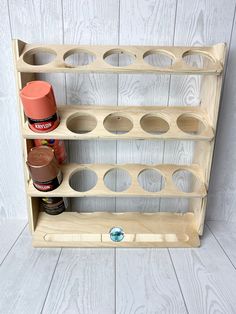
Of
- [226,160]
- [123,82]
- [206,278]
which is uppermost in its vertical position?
[123,82]

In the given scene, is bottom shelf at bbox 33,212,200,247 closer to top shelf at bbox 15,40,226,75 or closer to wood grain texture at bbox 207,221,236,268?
wood grain texture at bbox 207,221,236,268

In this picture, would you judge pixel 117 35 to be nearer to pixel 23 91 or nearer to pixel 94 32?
pixel 94 32

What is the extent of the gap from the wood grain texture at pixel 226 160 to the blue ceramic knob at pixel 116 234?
1.01 ft

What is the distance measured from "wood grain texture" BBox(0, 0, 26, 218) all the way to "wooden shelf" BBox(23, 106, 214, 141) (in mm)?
164

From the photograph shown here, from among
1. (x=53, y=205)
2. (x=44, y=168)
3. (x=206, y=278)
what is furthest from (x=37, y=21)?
(x=206, y=278)

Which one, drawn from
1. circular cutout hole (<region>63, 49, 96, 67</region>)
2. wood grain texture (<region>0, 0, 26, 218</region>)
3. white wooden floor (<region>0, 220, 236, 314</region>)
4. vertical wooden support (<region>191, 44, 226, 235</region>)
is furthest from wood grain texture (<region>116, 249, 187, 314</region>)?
circular cutout hole (<region>63, 49, 96, 67</region>)

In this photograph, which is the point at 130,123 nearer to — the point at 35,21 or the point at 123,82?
the point at 123,82

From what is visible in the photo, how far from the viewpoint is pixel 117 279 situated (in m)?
0.61

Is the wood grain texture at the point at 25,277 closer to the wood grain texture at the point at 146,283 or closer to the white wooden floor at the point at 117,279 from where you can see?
the white wooden floor at the point at 117,279

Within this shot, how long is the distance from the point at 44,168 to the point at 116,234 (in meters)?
0.27

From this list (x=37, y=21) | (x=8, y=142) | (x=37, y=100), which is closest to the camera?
(x=37, y=100)

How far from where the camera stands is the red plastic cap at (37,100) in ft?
1.82

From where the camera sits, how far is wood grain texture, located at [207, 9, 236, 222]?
71cm

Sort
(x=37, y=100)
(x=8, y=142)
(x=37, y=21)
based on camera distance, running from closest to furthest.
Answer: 1. (x=37, y=100)
2. (x=37, y=21)
3. (x=8, y=142)
